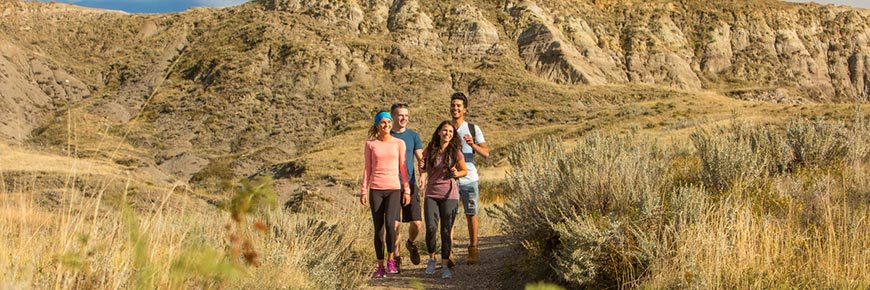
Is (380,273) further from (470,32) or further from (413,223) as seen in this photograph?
(470,32)

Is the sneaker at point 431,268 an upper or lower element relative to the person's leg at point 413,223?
lower

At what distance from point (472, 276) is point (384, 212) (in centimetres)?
114

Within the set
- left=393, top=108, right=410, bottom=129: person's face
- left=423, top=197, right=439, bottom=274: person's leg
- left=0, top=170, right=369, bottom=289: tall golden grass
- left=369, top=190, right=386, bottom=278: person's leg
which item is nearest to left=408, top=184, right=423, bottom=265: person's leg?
left=423, top=197, right=439, bottom=274: person's leg

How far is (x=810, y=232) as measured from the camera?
4805 millimetres

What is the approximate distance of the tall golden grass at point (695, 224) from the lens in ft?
13.6

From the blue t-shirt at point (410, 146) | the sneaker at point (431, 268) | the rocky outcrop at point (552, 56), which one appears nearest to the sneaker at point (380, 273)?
the sneaker at point (431, 268)

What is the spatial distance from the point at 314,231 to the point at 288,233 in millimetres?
496

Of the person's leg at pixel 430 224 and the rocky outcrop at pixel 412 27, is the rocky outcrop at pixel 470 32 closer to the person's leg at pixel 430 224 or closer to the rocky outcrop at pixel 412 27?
the rocky outcrop at pixel 412 27

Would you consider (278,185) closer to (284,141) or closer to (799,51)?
(284,141)

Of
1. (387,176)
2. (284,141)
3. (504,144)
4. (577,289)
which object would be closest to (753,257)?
(577,289)

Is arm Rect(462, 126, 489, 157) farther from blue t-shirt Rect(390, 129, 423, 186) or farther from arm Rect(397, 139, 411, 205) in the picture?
arm Rect(397, 139, 411, 205)

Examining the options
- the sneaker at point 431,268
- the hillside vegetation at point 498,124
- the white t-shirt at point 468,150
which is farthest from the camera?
the white t-shirt at point 468,150

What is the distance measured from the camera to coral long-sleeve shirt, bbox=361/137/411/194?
673 centimetres

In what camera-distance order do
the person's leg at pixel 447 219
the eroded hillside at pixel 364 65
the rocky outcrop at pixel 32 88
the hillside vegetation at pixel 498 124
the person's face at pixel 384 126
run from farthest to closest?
the rocky outcrop at pixel 32 88 → the eroded hillside at pixel 364 65 → the person's leg at pixel 447 219 → the person's face at pixel 384 126 → the hillside vegetation at pixel 498 124
